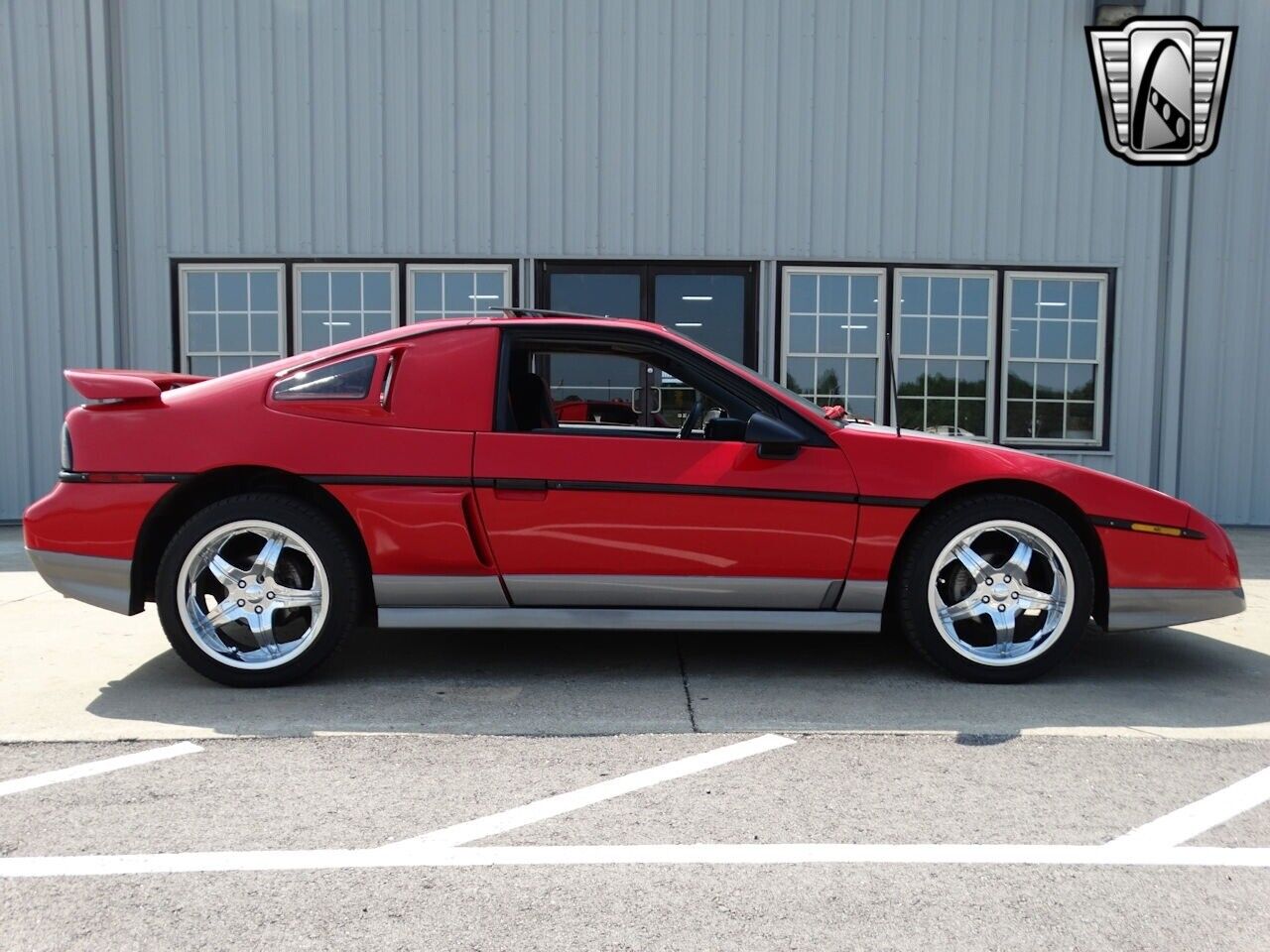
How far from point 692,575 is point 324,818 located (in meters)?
1.72

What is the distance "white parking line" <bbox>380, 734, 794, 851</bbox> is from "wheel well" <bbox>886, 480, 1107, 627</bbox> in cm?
110

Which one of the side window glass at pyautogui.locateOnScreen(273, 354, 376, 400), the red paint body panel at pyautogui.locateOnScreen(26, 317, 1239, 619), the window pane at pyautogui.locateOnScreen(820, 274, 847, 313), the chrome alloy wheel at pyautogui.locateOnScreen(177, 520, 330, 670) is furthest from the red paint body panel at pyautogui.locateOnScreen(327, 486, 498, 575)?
the window pane at pyautogui.locateOnScreen(820, 274, 847, 313)

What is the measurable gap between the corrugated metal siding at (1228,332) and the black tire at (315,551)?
7999mm

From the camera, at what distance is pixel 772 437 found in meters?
3.84

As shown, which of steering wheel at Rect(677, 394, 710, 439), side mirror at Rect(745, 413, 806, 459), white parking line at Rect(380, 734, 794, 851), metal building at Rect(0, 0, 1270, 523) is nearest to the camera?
white parking line at Rect(380, 734, 794, 851)

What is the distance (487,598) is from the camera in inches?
156

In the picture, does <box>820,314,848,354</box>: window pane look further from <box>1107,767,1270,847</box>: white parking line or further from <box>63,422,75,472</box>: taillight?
<box>63,422,75,472</box>: taillight

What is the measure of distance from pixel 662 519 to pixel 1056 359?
21.3 feet

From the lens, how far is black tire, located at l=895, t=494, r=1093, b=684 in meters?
3.92

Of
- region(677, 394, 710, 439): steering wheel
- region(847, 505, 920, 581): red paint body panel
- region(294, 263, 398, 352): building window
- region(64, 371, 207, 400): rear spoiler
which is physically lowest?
region(847, 505, 920, 581): red paint body panel

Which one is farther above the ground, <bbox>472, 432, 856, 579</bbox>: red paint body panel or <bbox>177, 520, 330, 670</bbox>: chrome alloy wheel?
<bbox>472, 432, 856, 579</bbox>: red paint body panel

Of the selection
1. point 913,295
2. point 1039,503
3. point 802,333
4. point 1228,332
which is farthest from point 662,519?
point 1228,332

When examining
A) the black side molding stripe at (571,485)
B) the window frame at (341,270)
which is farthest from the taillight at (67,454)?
the window frame at (341,270)

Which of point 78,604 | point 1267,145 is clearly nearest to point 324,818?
point 78,604
